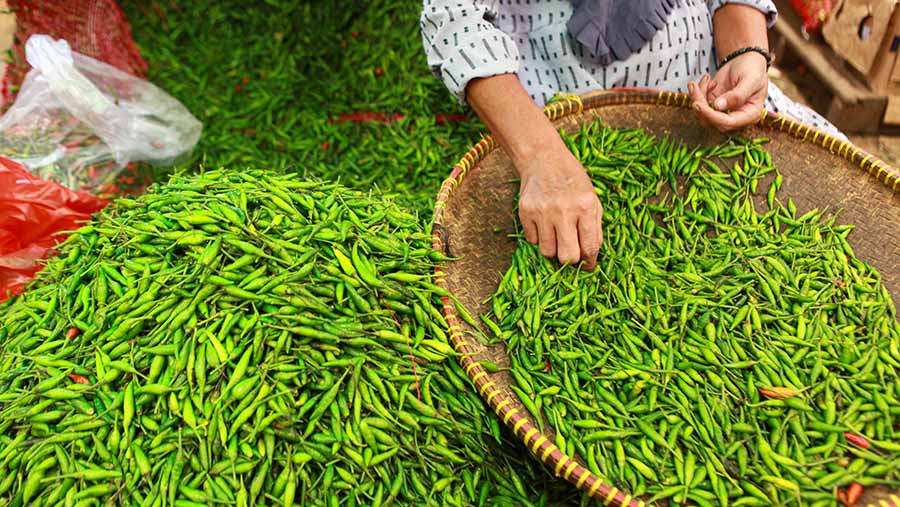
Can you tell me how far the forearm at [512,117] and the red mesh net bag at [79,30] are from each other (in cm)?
228

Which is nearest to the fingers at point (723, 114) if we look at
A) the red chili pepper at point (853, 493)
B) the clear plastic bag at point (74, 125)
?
the red chili pepper at point (853, 493)

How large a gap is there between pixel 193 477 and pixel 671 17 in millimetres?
2320

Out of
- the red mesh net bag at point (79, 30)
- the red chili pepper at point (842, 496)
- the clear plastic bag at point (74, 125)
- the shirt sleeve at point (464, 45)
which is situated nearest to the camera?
the red chili pepper at point (842, 496)

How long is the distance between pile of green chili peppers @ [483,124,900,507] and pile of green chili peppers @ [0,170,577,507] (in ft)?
0.92

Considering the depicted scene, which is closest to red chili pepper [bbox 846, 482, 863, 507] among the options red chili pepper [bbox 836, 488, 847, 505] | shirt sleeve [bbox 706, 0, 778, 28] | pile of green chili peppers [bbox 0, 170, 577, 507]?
red chili pepper [bbox 836, 488, 847, 505]

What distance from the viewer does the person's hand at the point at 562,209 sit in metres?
1.72

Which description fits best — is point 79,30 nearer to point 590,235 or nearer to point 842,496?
point 590,235

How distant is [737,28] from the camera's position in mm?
2330

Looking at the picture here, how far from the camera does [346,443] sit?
1.45m

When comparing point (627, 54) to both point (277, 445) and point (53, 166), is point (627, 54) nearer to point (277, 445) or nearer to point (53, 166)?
point (277, 445)

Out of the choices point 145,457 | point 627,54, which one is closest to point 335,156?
point 627,54

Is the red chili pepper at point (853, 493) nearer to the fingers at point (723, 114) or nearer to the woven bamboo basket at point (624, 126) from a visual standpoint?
the woven bamboo basket at point (624, 126)

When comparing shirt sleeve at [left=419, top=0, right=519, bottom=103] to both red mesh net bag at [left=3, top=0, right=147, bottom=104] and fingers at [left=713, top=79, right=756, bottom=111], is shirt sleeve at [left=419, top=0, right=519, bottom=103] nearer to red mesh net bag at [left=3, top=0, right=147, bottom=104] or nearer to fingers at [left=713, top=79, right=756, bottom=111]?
fingers at [left=713, top=79, right=756, bottom=111]

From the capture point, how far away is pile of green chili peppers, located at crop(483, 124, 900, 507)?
4.78 ft
